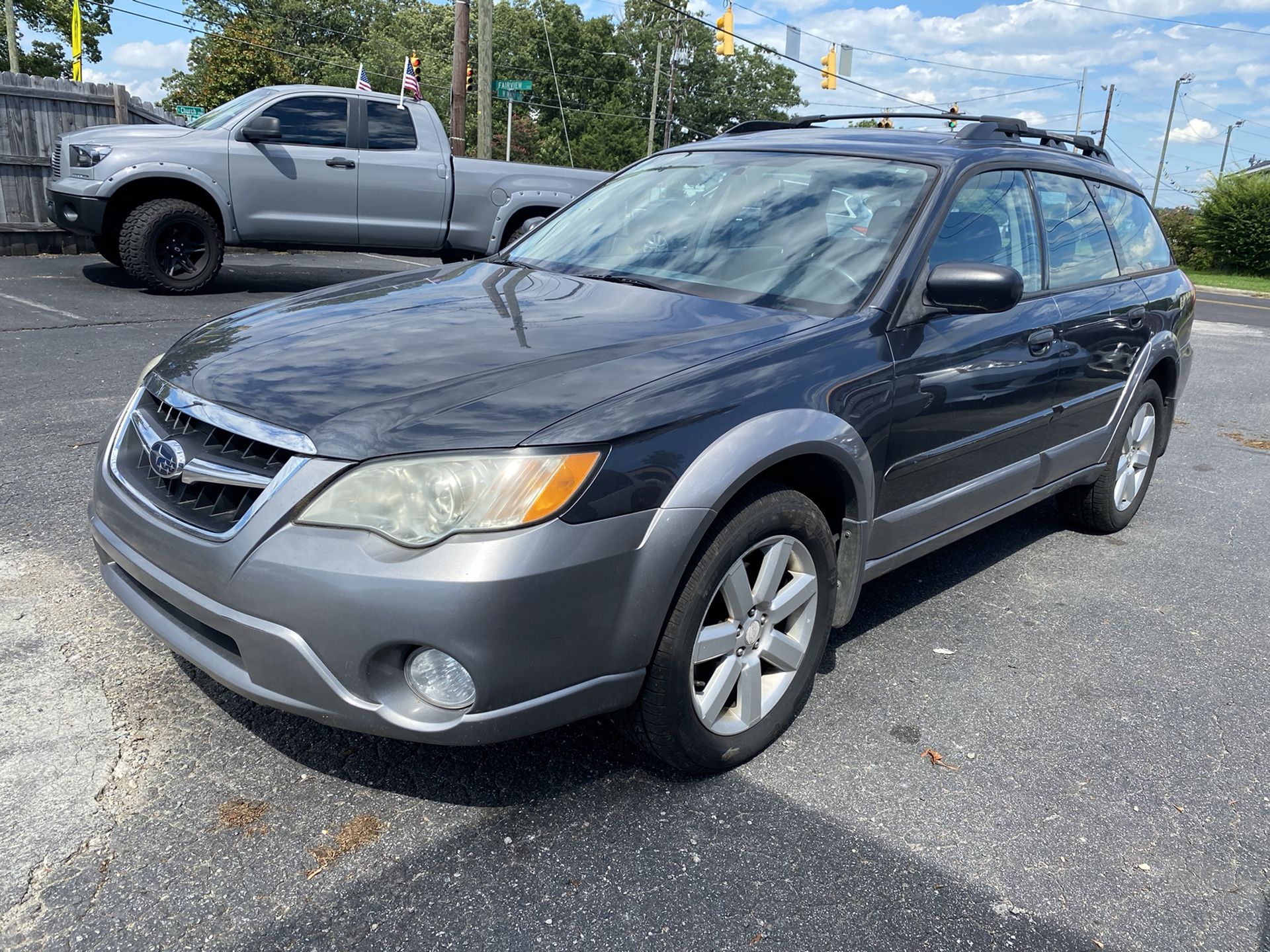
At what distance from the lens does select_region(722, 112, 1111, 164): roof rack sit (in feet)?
12.8

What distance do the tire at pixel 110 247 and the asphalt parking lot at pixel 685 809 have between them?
6.47 m

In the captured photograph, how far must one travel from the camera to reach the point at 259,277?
11.5 meters

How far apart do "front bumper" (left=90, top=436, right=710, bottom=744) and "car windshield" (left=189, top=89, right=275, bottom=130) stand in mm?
8577

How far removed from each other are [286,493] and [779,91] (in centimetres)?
8518

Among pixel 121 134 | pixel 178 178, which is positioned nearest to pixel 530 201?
pixel 178 178

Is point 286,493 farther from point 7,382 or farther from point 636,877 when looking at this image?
point 7,382

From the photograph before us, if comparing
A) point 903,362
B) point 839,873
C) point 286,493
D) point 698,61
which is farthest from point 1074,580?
point 698,61

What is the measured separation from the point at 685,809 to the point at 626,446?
3.12ft

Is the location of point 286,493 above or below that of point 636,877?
above

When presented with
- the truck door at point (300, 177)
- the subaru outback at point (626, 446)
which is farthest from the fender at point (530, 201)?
the subaru outback at point (626, 446)

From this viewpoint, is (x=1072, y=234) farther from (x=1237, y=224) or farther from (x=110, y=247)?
(x=1237, y=224)

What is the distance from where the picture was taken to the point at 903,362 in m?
3.03

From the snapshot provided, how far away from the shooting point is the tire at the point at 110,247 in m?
9.48

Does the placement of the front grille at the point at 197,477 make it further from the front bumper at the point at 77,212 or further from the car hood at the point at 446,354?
the front bumper at the point at 77,212
